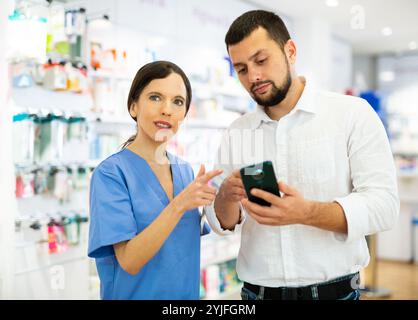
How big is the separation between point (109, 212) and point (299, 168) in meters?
0.52

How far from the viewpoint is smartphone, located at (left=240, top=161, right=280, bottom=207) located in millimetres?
960

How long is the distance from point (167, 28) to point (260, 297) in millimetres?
2238

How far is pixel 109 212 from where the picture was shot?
3.37ft

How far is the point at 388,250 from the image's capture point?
5.69m

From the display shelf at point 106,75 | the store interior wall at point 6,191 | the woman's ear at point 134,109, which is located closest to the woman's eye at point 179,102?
the woman's ear at point 134,109

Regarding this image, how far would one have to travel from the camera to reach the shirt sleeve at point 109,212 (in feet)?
3.34

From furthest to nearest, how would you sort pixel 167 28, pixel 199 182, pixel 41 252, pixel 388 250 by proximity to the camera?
1. pixel 388 250
2. pixel 167 28
3. pixel 41 252
4. pixel 199 182

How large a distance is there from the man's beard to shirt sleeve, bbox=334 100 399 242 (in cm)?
19

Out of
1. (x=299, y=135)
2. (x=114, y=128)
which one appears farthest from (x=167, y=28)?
(x=299, y=135)

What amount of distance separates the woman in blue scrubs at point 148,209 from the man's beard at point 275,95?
205 mm

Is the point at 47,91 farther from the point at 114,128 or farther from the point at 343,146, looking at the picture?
the point at 343,146

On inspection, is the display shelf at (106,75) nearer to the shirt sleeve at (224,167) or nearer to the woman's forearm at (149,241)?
the shirt sleeve at (224,167)

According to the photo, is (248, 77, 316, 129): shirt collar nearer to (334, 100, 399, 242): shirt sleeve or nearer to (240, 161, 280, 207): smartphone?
(334, 100, 399, 242): shirt sleeve

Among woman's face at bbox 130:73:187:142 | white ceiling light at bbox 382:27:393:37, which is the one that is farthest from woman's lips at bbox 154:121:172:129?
white ceiling light at bbox 382:27:393:37
